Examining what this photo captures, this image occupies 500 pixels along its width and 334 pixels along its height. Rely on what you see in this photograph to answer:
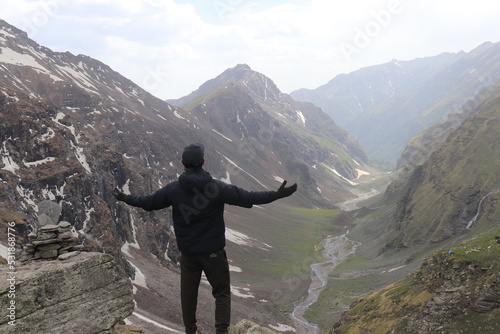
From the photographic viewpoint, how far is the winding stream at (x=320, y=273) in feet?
306

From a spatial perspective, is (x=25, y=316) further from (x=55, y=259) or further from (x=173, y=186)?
(x=173, y=186)

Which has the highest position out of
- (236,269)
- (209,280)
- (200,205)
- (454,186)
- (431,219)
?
(200,205)

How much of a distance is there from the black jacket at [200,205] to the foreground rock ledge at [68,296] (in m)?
4.48

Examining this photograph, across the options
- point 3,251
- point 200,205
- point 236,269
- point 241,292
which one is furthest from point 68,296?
point 236,269

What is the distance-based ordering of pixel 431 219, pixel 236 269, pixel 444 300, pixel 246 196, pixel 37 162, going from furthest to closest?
pixel 431 219 → pixel 236 269 → pixel 37 162 → pixel 444 300 → pixel 246 196

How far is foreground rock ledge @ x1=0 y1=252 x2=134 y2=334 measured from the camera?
12.4 m

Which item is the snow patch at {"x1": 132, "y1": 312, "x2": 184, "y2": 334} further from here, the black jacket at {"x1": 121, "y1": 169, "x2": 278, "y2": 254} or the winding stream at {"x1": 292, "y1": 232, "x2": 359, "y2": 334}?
the black jacket at {"x1": 121, "y1": 169, "x2": 278, "y2": 254}

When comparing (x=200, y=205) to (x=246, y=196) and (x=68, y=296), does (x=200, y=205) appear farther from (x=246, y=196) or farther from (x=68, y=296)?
(x=68, y=296)

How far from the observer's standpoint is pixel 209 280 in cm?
1141

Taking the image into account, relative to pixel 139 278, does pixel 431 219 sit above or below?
below

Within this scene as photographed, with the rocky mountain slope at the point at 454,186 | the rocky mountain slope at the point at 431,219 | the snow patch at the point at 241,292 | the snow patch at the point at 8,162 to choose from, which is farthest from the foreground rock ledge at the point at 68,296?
the rocky mountain slope at the point at 454,186

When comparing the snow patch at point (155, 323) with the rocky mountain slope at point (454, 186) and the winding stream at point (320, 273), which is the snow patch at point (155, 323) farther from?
the rocky mountain slope at point (454, 186)

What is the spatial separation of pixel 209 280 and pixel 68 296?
17.7 ft

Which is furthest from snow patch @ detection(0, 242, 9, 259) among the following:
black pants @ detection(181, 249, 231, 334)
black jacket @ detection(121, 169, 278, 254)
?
black jacket @ detection(121, 169, 278, 254)
